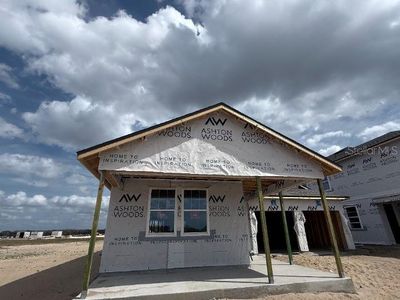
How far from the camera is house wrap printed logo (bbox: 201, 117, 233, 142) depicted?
7847mm

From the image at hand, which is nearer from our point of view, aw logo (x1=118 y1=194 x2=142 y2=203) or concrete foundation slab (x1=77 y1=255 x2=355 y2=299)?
concrete foundation slab (x1=77 y1=255 x2=355 y2=299)

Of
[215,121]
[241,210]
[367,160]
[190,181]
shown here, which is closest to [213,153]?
[215,121]

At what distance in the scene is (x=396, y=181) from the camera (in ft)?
55.7

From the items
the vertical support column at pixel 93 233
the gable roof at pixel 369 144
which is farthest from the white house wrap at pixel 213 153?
the gable roof at pixel 369 144

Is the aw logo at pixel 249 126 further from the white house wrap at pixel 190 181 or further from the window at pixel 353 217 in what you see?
the window at pixel 353 217

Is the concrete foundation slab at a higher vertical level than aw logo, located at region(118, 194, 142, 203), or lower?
lower

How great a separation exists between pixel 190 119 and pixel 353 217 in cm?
1955

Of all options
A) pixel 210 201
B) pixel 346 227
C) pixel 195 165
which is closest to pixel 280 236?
pixel 346 227

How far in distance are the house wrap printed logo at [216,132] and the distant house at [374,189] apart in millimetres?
15455

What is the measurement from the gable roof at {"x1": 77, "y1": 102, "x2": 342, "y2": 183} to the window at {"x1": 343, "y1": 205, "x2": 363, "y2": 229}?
14802mm

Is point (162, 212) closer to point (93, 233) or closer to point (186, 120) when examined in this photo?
point (93, 233)

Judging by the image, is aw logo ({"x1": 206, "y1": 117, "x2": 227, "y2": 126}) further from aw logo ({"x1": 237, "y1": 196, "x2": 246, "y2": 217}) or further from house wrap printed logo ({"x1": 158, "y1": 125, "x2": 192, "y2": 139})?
aw logo ({"x1": 237, "y1": 196, "x2": 246, "y2": 217})

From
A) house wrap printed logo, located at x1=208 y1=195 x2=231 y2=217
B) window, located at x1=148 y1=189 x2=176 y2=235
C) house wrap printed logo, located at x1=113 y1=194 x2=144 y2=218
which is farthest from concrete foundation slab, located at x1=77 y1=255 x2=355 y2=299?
house wrap printed logo, located at x1=208 y1=195 x2=231 y2=217

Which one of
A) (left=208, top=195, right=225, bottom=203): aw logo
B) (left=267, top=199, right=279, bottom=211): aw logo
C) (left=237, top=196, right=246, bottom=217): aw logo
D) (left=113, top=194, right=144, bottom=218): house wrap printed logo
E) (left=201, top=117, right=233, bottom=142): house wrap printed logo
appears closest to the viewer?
(left=201, top=117, right=233, bottom=142): house wrap printed logo
